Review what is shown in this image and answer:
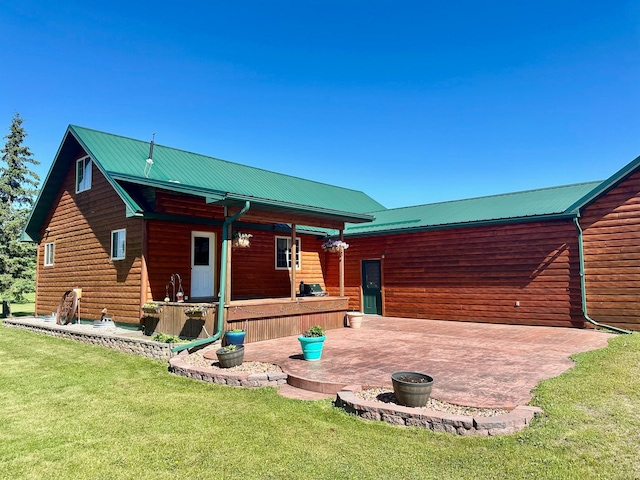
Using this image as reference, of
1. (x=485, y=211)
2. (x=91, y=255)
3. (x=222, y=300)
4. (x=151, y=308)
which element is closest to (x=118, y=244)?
(x=91, y=255)

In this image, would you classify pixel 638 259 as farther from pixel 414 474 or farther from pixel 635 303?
pixel 414 474

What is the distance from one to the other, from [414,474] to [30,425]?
456 cm

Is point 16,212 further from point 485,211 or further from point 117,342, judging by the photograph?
point 485,211

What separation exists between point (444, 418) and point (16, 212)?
101 ft

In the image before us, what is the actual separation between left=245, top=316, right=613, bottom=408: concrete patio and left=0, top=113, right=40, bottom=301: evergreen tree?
22.4 meters

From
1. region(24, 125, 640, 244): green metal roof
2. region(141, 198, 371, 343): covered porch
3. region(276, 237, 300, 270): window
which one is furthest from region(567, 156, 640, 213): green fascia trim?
region(276, 237, 300, 270): window

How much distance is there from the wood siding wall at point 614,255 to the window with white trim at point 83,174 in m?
15.2

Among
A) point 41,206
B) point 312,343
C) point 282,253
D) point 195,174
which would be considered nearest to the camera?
point 312,343

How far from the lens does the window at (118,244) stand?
456 inches

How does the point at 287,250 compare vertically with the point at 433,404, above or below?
above

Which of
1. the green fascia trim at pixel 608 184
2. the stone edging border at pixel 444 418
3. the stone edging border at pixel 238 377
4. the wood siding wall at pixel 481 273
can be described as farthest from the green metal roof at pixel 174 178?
the green fascia trim at pixel 608 184

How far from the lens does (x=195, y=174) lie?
14.1 metres

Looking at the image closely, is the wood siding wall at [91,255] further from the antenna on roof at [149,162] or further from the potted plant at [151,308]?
the antenna on roof at [149,162]

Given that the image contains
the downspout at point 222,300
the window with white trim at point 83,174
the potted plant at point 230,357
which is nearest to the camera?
the potted plant at point 230,357
